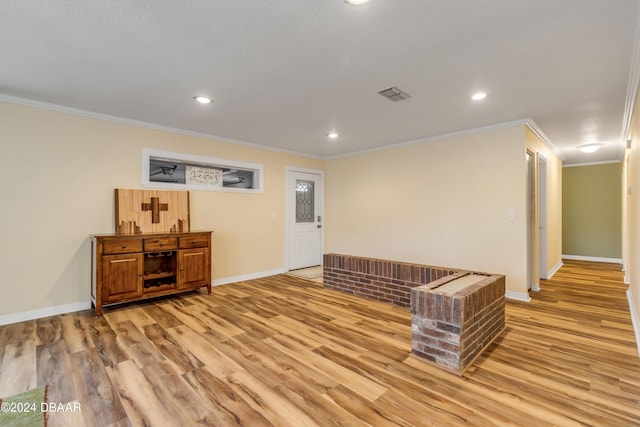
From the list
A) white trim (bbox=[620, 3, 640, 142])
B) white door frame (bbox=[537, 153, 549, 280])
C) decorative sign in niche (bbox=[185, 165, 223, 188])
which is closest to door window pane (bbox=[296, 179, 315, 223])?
decorative sign in niche (bbox=[185, 165, 223, 188])

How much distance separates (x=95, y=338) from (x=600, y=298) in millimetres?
6192

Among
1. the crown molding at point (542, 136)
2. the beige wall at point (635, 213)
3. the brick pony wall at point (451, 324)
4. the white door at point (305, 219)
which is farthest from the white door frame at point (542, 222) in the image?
the white door at point (305, 219)

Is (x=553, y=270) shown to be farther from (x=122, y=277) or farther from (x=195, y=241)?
(x=122, y=277)

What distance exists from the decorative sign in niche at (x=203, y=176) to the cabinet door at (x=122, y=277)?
1.44m

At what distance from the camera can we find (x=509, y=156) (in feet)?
13.2

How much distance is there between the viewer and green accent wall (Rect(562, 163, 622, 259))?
675cm

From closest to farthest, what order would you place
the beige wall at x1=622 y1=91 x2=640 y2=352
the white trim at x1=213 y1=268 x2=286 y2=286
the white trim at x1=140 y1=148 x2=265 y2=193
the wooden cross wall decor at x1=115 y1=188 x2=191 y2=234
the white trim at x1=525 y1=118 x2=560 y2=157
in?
the beige wall at x1=622 y1=91 x2=640 y2=352 → the wooden cross wall decor at x1=115 y1=188 x2=191 y2=234 → the white trim at x1=525 y1=118 x2=560 y2=157 → the white trim at x1=140 y1=148 x2=265 y2=193 → the white trim at x1=213 y1=268 x2=286 y2=286

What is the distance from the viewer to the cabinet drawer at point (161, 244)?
12.3 feet

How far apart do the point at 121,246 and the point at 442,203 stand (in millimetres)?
4578

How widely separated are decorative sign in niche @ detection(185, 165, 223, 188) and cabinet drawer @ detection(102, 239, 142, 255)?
127 centimetres

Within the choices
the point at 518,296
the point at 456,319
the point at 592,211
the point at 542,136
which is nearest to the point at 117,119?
the point at 456,319

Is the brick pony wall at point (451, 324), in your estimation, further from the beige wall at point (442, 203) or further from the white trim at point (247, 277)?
the white trim at point (247, 277)

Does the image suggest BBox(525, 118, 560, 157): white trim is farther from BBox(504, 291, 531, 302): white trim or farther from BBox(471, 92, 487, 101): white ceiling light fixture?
BBox(504, 291, 531, 302): white trim

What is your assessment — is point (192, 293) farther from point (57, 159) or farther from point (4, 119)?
point (4, 119)
